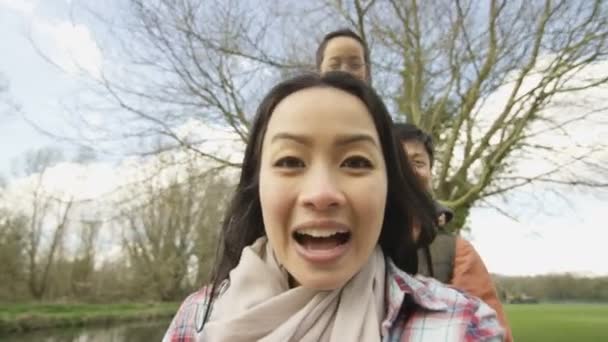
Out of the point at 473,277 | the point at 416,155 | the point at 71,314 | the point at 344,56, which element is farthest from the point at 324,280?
the point at 71,314

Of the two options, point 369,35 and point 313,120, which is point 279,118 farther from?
point 369,35

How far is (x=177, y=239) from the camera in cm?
1852

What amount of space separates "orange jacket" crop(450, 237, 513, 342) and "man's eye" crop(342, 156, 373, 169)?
0.80m

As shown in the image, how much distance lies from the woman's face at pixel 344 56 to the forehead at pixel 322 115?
4.23 ft

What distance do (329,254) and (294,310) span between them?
14 centimetres

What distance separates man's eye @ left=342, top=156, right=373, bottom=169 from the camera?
994mm

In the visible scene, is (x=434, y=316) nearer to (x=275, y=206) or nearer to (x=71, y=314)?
(x=275, y=206)

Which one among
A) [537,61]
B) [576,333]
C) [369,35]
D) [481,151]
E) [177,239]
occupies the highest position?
[369,35]

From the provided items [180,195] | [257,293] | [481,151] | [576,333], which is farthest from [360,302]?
[576,333]

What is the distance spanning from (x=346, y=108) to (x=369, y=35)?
5.17m

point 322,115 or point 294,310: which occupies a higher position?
point 322,115

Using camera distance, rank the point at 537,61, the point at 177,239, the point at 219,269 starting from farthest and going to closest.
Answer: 1. the point at 177,239
2. the point at 537,61
3. the point at 219,269

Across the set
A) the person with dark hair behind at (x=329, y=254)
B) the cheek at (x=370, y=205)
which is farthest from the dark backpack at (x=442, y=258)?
the cheek at (x=370, y=205)

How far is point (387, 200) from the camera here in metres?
1.16
